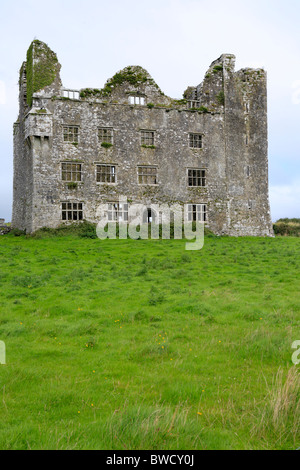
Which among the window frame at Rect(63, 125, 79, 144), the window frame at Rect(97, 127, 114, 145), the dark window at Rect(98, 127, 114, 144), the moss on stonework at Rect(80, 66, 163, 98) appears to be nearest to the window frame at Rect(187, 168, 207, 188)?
the window frame at Rect(97, 127, 114, 145)

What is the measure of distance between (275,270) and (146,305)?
9248mm

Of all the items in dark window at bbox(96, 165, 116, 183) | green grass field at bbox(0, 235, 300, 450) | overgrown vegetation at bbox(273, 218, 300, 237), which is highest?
dark window at bbox(96, 165, 116, 183)

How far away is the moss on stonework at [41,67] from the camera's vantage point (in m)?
35.3

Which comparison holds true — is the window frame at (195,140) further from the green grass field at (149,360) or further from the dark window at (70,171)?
the green grass field at (149,360)

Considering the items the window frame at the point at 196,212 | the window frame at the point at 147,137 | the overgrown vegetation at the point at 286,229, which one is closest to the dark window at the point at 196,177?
the window frame at the point at 196,212

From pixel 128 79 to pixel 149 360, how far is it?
112 feet

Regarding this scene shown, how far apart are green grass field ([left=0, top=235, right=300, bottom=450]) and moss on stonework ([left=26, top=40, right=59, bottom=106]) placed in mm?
21602

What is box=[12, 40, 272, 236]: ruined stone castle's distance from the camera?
35.1 meters

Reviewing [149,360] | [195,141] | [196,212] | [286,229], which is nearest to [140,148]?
[195,141]

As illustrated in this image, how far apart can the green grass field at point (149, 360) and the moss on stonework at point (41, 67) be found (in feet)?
70.9

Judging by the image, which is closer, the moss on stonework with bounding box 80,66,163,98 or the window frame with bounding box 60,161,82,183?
the window frame with bounding box 60,161,82,183

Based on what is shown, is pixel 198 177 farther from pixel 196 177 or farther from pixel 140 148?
pixel 140 148

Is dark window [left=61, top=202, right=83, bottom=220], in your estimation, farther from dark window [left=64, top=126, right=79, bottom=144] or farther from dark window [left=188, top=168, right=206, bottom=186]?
dark window [left=188, top=168, right=206, bottom=186]
